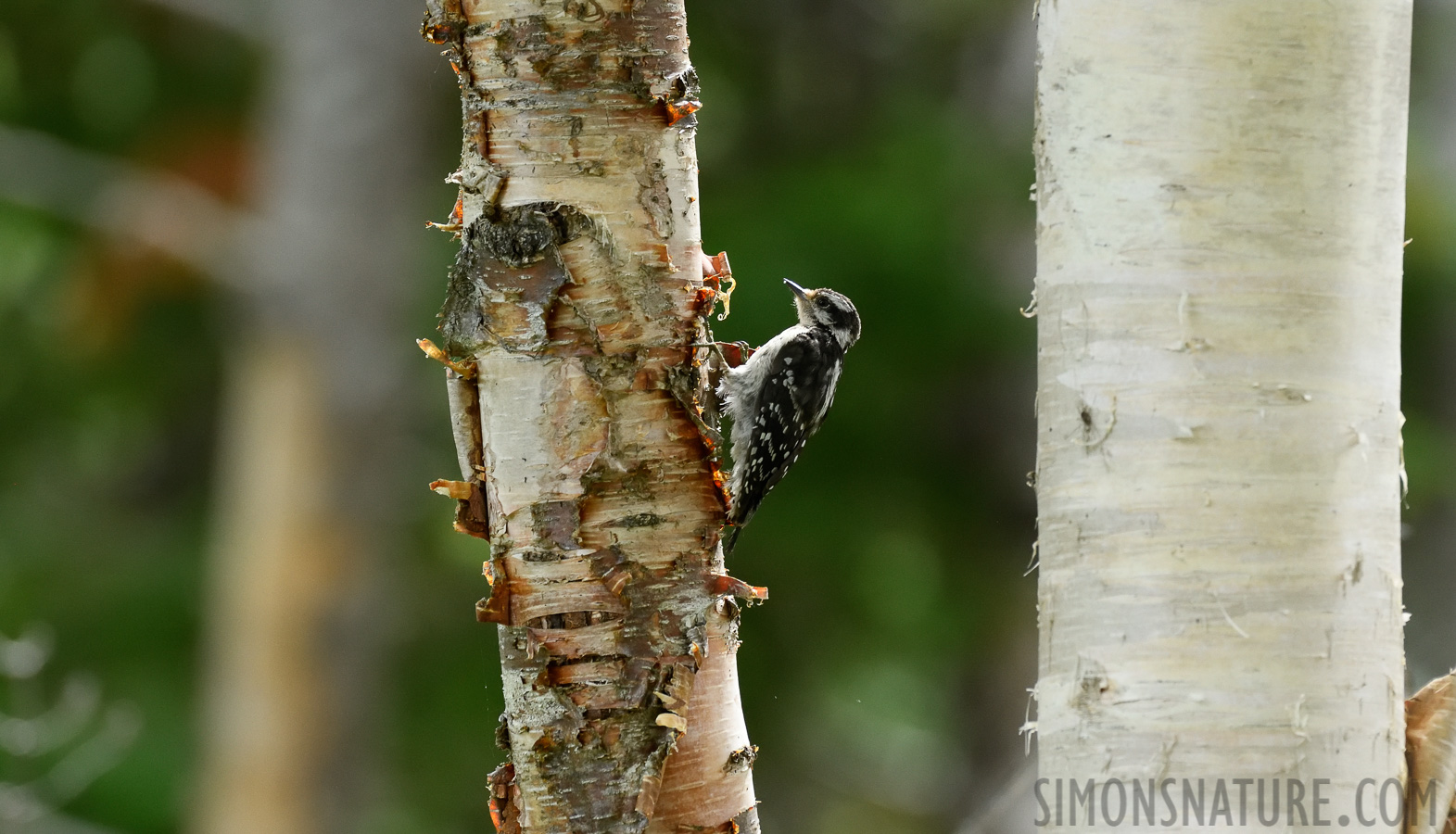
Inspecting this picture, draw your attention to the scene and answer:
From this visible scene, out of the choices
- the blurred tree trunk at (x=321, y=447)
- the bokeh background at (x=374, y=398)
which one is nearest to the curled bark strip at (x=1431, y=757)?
the bokeh background at (x=374, y=398)

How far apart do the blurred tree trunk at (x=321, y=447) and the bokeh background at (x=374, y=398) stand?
20 millimetres

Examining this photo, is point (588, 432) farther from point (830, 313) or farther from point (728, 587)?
point (830, 313)

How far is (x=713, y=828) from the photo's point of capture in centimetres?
261

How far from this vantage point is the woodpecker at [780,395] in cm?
486

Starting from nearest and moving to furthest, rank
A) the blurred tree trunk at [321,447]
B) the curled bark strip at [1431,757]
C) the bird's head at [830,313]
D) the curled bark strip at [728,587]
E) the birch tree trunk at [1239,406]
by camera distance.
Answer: the birch tree trunk at [1239,406]
the curled bark strip at [1431,757]
the curled bark strip at [728,587]
the bird's head at [830,313]
the blurred tree trunk at [321,447]

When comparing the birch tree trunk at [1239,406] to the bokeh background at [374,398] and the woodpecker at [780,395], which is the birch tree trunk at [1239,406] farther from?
the bokeh background at [374,398]

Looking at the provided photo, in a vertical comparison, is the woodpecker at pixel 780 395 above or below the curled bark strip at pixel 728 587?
above

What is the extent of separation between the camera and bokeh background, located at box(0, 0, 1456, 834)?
8016mm

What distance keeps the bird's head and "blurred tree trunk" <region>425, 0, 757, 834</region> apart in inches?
103

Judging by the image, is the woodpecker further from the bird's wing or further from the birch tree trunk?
the birch tree trunk

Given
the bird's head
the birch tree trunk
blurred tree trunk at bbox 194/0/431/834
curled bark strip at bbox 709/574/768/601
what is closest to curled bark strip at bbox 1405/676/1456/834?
the birch tree trunk

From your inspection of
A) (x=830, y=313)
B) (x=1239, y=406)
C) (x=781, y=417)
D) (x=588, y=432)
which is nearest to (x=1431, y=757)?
(x=1239, y=406)

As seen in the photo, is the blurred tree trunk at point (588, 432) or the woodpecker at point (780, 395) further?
the woodpecker at point (780, 395)

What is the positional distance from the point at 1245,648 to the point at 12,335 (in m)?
9.78
